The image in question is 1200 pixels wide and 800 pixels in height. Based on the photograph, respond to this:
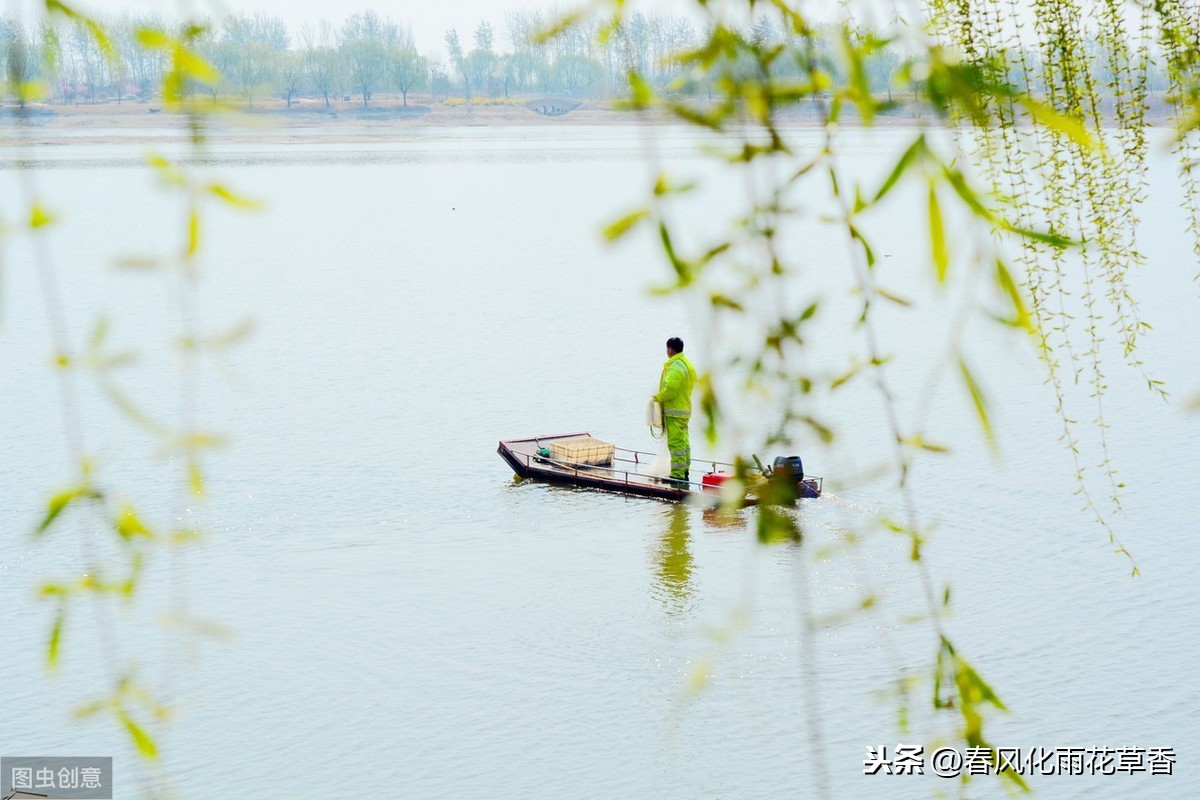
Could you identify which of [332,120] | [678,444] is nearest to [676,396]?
[678,444]

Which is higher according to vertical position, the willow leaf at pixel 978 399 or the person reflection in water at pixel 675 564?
the willow leaf at pixel 978 399

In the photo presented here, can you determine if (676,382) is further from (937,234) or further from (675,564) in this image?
(937,234)

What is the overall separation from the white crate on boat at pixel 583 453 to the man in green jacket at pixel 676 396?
2.41 m

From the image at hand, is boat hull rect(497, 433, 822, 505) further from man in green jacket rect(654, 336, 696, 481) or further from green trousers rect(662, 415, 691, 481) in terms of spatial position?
man in green jacket rect(654, 336, 696, 481)

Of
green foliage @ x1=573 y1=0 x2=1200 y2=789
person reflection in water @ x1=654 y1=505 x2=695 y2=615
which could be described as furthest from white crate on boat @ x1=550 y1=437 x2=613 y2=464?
green foliage @ x1=573 y1=0 x2=1200 y2=789

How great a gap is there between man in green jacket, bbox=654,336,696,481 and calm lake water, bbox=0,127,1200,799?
4.21ft

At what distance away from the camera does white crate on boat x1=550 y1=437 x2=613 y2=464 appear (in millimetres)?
20781

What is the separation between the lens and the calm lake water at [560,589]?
1291 cm

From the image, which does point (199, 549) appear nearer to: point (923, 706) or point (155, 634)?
point (155, 634)

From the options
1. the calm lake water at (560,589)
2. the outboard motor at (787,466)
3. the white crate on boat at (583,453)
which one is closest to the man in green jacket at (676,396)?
the calm lake water at (560,589)

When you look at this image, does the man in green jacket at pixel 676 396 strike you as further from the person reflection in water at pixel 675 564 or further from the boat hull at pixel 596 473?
the person reflection in water at pixel 675 564

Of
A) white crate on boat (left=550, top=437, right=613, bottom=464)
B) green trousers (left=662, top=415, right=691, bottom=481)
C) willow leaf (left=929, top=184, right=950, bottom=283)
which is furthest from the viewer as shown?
white crate on boat (left=550, top=437, right=613, bottom=464)

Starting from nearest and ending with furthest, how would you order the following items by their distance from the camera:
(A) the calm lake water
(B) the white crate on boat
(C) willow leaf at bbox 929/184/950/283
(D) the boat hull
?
(C) willow leaf at bbox 929/184/950/283 → (A) the calm lake water → (D) the boat hull → (B) the white crate on boat

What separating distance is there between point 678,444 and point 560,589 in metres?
2.46
